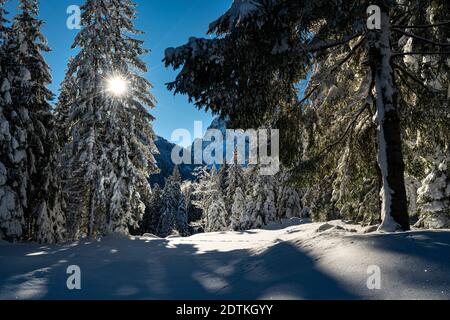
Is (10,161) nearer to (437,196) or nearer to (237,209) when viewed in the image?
(437,196)

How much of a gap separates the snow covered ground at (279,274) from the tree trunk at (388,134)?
4.27ft

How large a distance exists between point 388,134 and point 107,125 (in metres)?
13.8

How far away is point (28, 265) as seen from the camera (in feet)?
25.8

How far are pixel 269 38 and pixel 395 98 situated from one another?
2.93 meters

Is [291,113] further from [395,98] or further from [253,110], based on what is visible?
[395,98]

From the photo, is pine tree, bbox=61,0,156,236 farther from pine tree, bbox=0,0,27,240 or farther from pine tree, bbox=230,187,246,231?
pine tree, bbox=230,187,246,231

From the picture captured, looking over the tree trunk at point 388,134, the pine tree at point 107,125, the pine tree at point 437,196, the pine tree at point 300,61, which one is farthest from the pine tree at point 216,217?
the tree trunk at point 388,134

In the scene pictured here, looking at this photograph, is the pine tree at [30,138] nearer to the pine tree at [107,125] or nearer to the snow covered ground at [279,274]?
the pine tree at [107,125]

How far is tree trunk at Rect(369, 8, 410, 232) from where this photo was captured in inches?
265

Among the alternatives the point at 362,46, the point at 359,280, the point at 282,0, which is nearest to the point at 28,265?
the point at 359,280

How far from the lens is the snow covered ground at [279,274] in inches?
153

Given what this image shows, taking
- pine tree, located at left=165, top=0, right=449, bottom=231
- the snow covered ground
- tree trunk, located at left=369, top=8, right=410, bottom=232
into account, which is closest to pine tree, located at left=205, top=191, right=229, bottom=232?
the snow covered ground

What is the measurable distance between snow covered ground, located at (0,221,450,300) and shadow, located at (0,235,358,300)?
0.01 m

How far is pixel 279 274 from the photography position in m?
5.16
